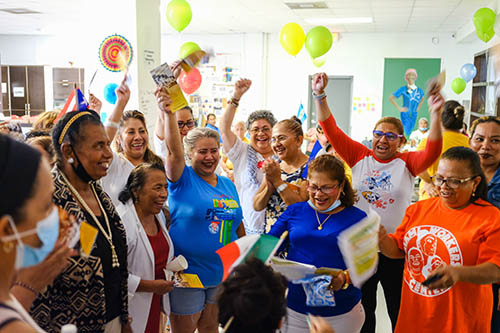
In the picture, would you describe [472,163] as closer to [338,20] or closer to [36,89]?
[338,20]

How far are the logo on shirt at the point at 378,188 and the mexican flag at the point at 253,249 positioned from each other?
1.16m

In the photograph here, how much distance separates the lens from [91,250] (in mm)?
1507

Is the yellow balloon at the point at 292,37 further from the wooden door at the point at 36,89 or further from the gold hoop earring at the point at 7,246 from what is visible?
the wooden door at the point at 36,89

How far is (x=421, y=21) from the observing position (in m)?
8.41

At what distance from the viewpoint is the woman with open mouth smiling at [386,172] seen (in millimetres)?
2529

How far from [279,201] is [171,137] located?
76 centimetres

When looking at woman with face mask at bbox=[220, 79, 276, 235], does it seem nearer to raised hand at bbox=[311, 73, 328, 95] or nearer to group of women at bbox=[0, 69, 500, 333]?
group of women at bbox=[0, 69, 500, 333]

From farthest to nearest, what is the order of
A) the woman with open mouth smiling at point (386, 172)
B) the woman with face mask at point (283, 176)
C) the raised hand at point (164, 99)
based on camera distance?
the woman with open mouth smiling at point (386, 172)
the woman with face mask at point (283, 176)
the raised hand at point (164, 99)

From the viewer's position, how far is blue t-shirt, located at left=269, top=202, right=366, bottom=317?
6.29 ft

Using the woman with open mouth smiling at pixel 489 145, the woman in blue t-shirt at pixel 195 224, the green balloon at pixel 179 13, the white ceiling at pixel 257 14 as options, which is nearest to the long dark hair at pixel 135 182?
the woman in blue t-shirt at pixel 195 224

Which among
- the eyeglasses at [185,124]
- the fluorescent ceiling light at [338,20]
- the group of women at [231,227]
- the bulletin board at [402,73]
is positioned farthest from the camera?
the bulletin board at [402,73]

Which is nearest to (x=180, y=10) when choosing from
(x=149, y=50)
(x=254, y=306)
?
(x=149, y=50)

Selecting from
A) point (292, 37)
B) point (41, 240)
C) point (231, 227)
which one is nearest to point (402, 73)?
point (292, 37)

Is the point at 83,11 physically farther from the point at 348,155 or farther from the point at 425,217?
the point at 425,217
